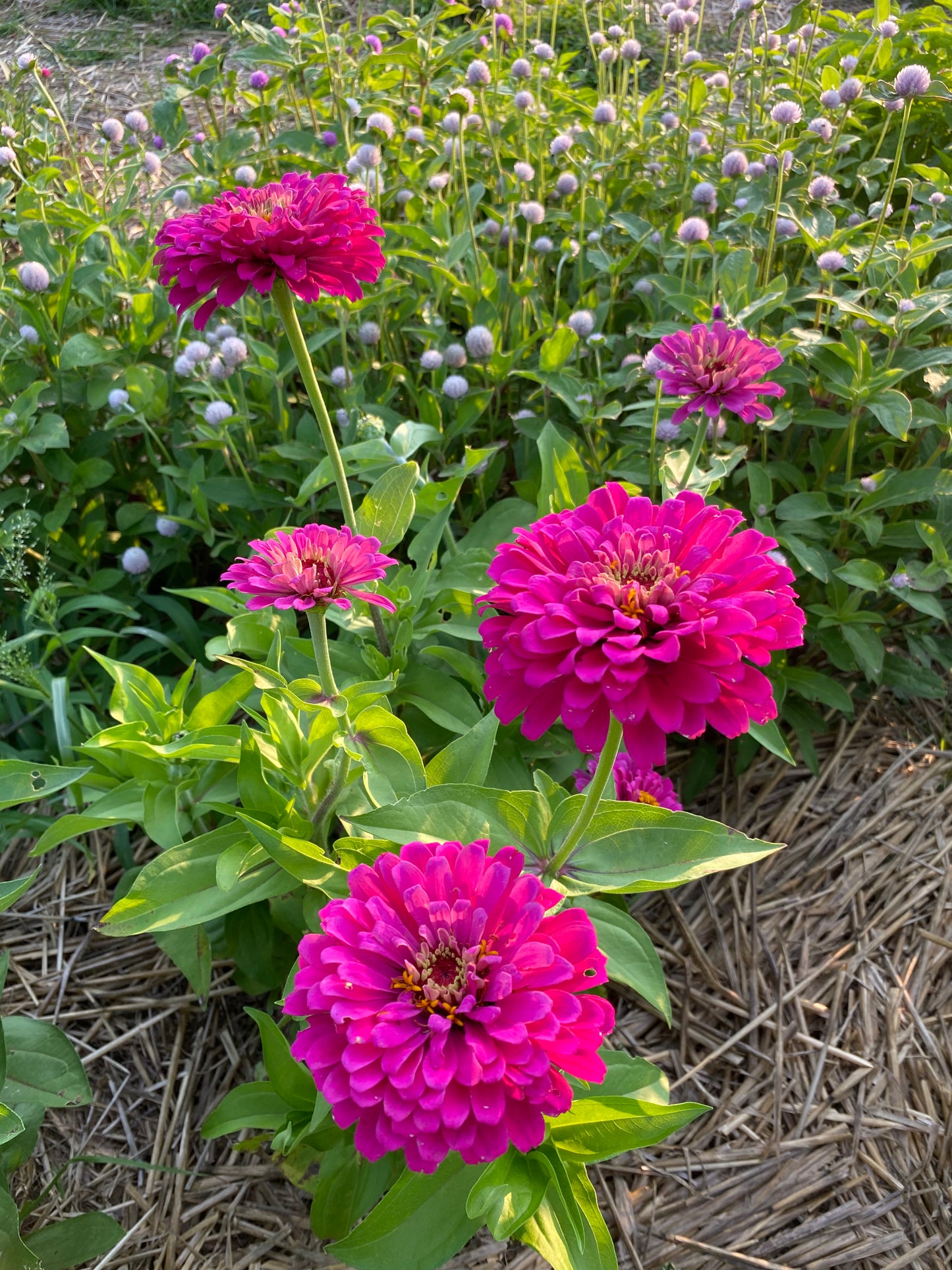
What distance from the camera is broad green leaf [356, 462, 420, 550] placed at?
5.65ft

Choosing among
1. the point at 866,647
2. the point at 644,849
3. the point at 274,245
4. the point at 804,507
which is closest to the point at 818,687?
the point at 866,647

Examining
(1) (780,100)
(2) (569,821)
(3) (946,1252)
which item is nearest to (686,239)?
(1) (780,100)

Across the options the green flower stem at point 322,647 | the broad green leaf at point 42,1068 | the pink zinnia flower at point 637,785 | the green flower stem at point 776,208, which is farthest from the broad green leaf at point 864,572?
the broad green leaf at point 42,1068

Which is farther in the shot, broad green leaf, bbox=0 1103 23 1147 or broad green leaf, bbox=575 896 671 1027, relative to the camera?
broad green leaf, bbox=575 896 671 1027

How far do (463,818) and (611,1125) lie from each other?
1.44 ft

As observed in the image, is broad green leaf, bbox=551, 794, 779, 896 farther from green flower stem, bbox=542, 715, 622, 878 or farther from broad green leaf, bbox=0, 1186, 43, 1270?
broad green leaf, bbox=0, 1186, 43, 1270

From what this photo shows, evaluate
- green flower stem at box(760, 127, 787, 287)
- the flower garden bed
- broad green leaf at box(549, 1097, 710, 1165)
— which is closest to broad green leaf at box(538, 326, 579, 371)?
the flower garden bed

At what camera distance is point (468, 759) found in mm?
1473

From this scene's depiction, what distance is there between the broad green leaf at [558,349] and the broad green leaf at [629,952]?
4.35ft

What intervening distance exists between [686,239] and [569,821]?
1.52 meters

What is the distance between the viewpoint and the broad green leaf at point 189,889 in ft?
4.54

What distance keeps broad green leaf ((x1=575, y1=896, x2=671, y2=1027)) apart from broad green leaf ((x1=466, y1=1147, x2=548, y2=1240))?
1.00 feet

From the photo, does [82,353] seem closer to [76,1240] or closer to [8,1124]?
[8,1124]

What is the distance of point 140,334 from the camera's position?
258cm
